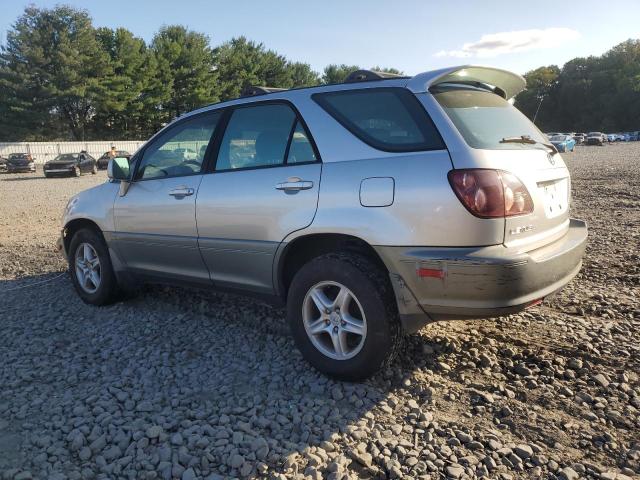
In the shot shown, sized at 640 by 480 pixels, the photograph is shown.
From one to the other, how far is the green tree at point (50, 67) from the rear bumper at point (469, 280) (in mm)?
52889

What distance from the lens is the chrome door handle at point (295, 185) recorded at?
3320 millimetres

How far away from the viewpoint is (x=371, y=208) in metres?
3.03

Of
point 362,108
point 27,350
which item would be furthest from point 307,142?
point 27,350

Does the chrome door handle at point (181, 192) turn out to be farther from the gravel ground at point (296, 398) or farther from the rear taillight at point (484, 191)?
the rear taillight at point (484, 191)

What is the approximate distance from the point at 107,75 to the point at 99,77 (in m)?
0.87

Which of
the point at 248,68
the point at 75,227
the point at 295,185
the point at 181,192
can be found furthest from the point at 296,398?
the point at 248,68

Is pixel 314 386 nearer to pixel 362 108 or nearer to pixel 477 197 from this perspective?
pixel 477 197

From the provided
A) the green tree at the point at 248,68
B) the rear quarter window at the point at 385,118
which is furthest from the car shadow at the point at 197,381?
the green tree at the point at 248,68

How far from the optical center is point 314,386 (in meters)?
3.27

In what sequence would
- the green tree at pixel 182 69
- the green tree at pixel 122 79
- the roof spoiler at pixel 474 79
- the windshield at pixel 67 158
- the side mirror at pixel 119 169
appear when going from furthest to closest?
the green tree at pixel 182 69, the green tree at pixel 122 79, the windshield at pixel 67 158, the side mirror at pixel 119 169, the roof spoiler at pixel 474 79

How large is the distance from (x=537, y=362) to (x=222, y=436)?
2112 mm

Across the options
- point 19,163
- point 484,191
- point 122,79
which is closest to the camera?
point 484,191

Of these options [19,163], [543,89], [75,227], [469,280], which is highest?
[543,89]

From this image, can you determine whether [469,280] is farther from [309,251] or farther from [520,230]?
[309,251]
